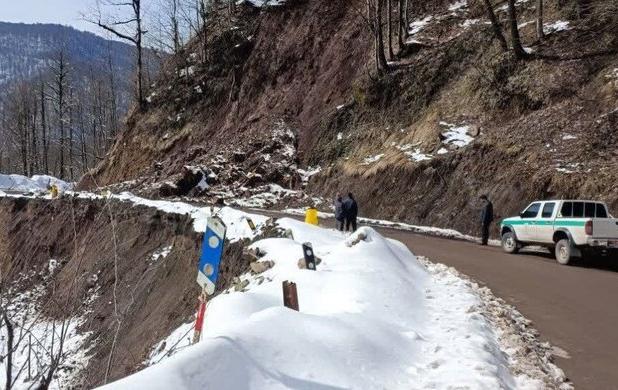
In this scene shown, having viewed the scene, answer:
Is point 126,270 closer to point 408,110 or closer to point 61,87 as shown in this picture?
point 408,110


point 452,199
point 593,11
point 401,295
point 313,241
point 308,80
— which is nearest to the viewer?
point 401,295

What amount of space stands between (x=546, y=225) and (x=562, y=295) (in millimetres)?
5518

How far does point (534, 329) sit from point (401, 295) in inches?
75.7

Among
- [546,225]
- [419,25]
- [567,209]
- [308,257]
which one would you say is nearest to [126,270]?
[308,257]

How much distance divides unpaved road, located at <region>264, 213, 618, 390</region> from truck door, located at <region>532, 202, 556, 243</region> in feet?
2.07

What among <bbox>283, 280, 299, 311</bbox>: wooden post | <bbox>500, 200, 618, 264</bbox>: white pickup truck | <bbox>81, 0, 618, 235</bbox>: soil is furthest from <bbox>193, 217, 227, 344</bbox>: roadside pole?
<bbox>81, 0, 618, 235</bbox>: soil

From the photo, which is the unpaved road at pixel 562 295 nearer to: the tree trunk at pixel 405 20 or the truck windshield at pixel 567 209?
the truck windshield at pixel 567 209

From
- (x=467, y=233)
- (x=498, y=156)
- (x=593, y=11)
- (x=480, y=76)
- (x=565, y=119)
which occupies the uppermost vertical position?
(x=593, y=11)

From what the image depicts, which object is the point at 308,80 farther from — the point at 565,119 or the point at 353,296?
the point at 353,296

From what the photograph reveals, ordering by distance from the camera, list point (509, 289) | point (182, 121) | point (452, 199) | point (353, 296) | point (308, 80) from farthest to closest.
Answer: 1. point (182, 121)
2. point (308, 80)
3. point (452, 199)
4. point (509, 289)
5. point (353, 296)

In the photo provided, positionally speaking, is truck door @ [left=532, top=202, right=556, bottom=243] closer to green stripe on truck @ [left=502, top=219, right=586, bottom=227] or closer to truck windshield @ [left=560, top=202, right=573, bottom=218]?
green stripe on truck @ [left=502, top=219, right=586, bottom=227]

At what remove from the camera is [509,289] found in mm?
10586

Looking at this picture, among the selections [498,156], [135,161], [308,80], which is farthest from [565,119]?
[135,161]

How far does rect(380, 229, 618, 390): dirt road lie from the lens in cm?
648
